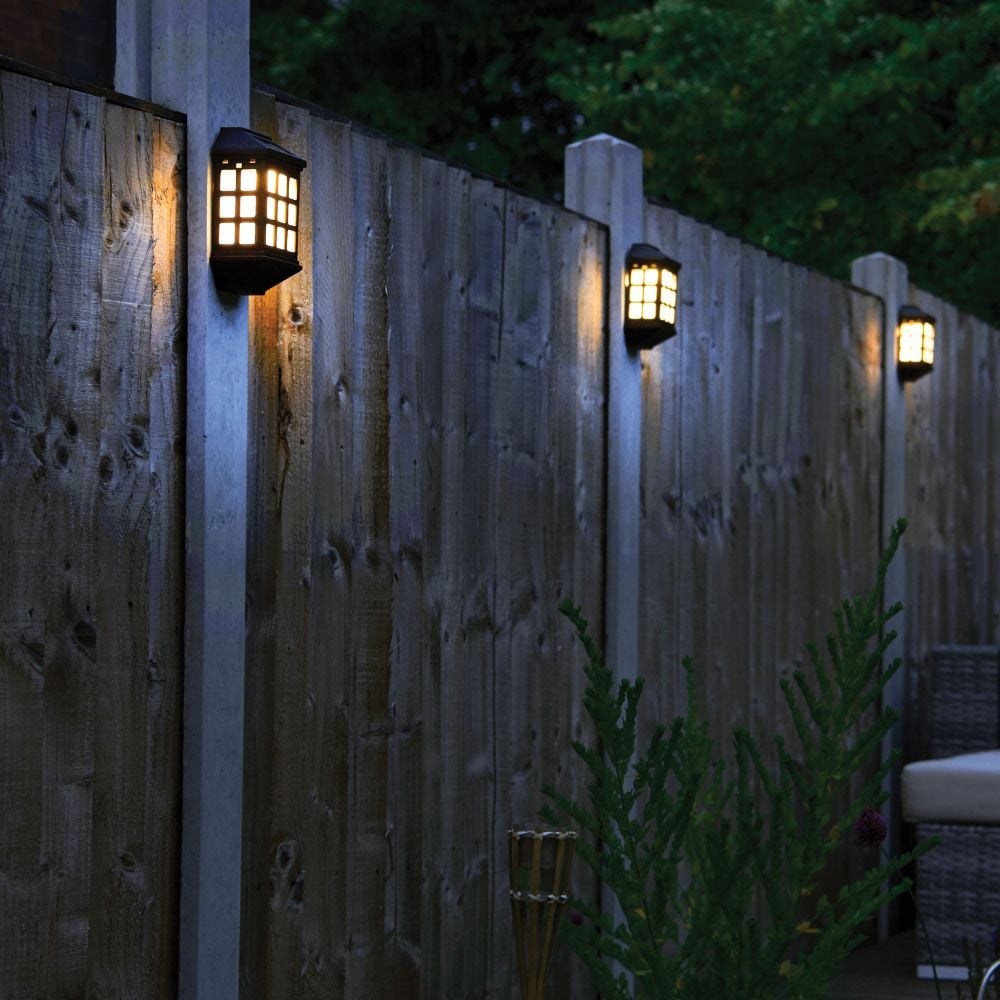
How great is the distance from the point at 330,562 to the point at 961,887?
2848 mm

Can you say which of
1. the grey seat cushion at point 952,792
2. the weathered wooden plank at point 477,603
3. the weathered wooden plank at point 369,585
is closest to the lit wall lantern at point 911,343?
the grey seat cushion at point 952,792

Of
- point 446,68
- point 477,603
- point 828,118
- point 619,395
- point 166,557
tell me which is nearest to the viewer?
point 166,557

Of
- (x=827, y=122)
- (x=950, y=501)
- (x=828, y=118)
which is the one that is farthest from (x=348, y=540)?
(x=827, y=122)

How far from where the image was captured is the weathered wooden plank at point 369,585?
3.20 m

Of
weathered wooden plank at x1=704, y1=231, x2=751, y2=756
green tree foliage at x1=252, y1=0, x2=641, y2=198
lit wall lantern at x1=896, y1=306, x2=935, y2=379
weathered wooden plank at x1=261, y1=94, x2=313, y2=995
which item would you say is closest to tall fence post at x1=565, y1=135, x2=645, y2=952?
weathered wooden plank at x1=704, y1=231, x2=751, y2=756

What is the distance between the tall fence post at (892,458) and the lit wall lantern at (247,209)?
3.69m

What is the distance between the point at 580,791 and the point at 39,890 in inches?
68.4

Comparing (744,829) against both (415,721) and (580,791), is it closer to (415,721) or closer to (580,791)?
(415,721)

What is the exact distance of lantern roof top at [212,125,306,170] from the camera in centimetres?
276

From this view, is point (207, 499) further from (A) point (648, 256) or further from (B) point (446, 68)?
(B) point (446, 68)

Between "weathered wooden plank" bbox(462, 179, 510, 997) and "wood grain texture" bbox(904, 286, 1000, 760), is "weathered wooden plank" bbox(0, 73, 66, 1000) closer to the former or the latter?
"weathered wooden plank" bbox(462, 179, 510, 997)

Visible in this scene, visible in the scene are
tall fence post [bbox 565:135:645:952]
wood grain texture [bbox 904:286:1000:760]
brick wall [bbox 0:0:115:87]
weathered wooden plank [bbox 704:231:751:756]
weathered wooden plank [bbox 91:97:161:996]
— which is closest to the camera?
weathered wooden plank [bbox 91:97:161:996]

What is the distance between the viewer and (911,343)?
617 cm

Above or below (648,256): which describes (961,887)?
below
